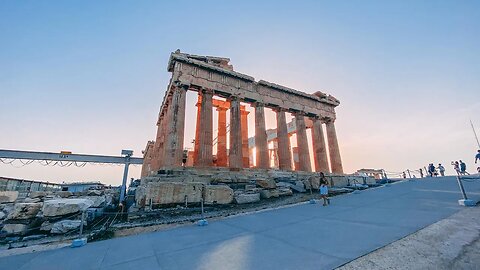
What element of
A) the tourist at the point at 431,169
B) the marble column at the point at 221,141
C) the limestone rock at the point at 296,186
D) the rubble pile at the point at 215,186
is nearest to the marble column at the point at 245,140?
the marble column at the point at 221,141

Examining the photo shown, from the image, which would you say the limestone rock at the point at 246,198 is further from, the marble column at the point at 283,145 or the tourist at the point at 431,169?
the tourist at the point at 431,169

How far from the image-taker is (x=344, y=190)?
1323 centimetres

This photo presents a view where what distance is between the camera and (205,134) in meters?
18.0

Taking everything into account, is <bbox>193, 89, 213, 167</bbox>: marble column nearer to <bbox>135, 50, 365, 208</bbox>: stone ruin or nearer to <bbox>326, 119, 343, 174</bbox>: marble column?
<bbox>135, 50, 365, 208</bbox>: stone ruin

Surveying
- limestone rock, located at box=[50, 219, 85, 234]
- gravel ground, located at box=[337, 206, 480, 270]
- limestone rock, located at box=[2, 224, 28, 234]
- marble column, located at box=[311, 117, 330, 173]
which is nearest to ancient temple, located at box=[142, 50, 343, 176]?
marble column, located at box=[311, 117, 330, 173]

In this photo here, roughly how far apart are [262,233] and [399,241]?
2640 millimetres

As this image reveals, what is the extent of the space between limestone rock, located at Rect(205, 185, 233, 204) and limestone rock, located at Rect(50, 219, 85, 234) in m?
5.49

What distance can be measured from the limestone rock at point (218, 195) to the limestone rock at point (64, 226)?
18.0ft

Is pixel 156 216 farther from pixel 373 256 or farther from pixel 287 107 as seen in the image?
pixel 287 107

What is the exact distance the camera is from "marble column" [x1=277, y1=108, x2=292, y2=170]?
20.6 m

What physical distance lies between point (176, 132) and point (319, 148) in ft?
55.9

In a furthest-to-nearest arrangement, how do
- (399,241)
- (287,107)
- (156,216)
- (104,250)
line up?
(287,107)
(156,216)
(104,250)
(399,241)

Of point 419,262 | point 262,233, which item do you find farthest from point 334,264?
point 262,233

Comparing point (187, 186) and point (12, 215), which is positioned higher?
point (187, 186)
